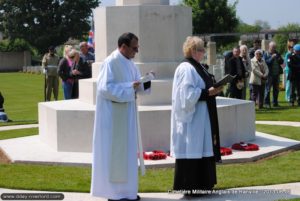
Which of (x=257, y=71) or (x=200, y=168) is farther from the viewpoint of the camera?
(x=257, y=71)

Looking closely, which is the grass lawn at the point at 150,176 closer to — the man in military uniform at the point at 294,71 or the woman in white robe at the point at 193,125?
the woman in white robe at the point at 193,125

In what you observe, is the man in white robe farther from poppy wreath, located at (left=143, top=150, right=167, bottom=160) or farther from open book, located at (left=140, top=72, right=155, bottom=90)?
poppy wreath, located at (left=143, top=150, right=167, bottom=160)

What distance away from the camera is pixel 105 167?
23.6 ft

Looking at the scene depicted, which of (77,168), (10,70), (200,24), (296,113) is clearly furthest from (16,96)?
(10,70)

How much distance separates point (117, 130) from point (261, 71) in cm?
1066

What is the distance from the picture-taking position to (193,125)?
728 cm

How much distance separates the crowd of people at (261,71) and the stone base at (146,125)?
4.93 metres

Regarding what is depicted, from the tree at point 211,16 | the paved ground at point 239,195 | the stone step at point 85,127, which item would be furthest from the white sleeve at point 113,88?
the tree at point 211,16

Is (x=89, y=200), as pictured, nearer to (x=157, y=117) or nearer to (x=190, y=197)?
(x=190, y=197)

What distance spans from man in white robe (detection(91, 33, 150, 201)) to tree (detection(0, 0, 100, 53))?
189ft

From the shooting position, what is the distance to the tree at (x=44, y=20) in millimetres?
64375

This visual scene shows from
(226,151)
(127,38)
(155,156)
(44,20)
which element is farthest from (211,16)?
(127,38)

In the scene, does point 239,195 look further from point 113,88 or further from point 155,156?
point 155,156

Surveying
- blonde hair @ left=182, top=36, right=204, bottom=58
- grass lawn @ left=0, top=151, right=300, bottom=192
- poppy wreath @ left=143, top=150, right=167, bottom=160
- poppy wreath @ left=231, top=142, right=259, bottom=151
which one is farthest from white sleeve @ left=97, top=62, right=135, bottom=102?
poppy wreath @ left=231, top=142, right=259, bottom=151
